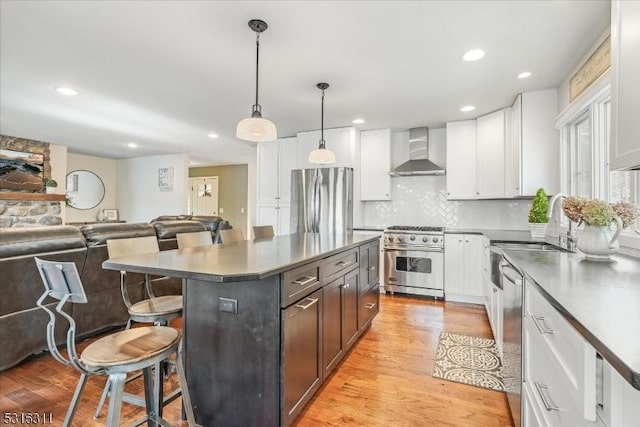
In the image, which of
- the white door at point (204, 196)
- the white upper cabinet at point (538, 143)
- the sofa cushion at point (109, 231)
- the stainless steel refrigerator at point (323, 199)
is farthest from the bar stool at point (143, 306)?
the white door at point (204, 196)

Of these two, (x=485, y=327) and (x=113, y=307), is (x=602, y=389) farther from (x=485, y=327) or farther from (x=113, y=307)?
(x=113, y=307)

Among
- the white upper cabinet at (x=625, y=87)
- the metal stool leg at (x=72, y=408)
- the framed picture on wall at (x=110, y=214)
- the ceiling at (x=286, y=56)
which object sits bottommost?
the metal stool leg at (x=72, y=408)

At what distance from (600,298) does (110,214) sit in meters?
9.11

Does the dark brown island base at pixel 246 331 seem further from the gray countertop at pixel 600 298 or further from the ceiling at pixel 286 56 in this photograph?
the ceiling at pixel 286 56

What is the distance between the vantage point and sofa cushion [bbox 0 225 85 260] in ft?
7.05

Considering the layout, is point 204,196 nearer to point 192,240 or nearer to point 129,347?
point 192,240

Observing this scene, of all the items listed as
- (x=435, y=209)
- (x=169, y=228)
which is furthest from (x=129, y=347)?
(x=435, y=209)

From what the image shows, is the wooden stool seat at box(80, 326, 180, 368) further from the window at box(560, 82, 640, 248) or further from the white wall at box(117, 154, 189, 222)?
the white wall at box(117, 154, 189, 222)

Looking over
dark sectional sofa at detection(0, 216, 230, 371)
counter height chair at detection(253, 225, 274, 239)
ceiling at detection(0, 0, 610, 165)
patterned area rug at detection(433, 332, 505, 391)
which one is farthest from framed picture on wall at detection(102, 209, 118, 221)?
patterned area rug at detection(433, 332, 505, 391)

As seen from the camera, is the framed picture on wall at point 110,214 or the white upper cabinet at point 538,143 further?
the framed picture on wall at point 110,214

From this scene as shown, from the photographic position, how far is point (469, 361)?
2.43 m

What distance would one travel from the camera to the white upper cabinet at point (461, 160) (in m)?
4.20

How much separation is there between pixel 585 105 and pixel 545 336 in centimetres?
223

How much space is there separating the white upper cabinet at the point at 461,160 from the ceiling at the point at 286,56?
0.77 feet
